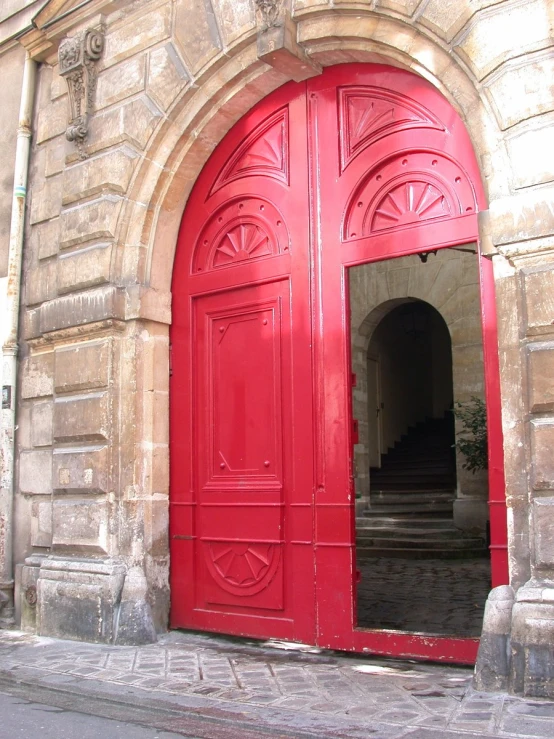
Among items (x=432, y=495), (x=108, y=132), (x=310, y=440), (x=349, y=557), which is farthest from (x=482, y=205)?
(x=432, y=495)

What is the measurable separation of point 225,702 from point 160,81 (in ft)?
13.1

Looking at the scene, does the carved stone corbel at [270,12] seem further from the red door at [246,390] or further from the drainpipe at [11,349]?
the drainpipe at [11,349]

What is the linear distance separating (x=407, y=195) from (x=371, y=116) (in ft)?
2.00

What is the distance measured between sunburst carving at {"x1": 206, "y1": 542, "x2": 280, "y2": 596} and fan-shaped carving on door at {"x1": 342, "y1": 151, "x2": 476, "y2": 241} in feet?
6.58

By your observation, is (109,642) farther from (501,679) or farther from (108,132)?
(108,132)

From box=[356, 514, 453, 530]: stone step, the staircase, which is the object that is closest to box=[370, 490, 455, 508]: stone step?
the staircase

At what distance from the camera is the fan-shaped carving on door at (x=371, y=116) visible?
499 cm

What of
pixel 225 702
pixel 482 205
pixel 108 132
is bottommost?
pixel 225 702

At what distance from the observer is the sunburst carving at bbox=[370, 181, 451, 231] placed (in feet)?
15.8

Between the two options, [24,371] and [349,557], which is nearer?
[349,557]

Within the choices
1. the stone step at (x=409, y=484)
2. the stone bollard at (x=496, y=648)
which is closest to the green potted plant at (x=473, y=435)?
the stone step at (x=409, y=484)

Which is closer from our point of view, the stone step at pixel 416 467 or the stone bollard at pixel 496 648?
the stone bollard at pixel 496 648

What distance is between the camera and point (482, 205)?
460 cm

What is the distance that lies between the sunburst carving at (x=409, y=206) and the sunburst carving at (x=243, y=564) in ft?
6.85
